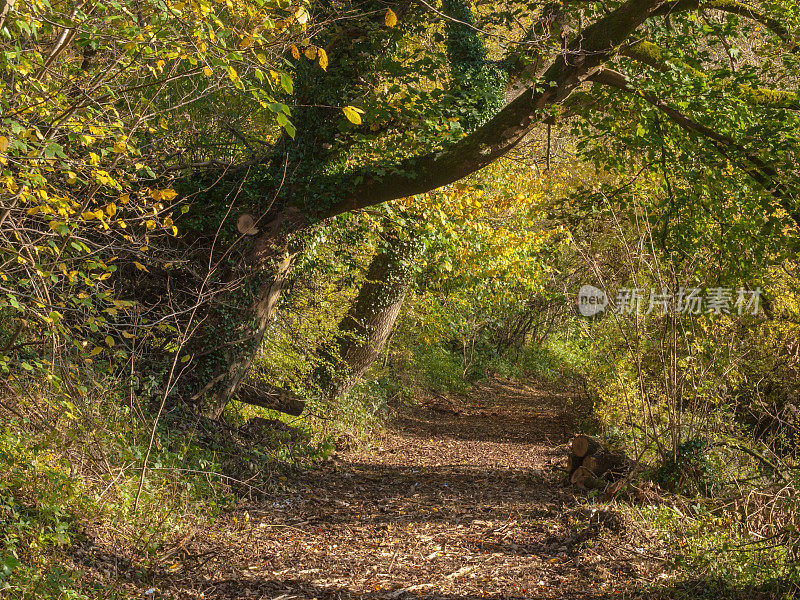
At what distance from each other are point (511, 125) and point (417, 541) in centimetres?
405

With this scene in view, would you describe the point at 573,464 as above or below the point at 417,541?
above

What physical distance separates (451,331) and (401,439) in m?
2.60

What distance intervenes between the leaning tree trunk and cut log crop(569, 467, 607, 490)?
3.65 metres

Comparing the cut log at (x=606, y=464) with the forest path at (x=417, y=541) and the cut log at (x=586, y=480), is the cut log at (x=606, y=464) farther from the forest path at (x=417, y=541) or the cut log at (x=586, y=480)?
the forest path at (x=417, y=541)

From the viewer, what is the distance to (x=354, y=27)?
7449 millimetres

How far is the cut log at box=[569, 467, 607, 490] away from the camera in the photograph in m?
7.71

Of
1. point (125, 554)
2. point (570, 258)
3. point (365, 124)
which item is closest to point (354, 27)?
point (365, 124)

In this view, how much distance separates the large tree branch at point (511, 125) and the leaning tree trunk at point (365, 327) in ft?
8.37

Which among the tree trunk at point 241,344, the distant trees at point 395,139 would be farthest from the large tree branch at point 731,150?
the tree trunk at point 241,344

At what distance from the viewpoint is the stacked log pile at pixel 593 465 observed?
7.82 meters

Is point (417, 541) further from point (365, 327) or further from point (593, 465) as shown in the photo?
point (365, 327)

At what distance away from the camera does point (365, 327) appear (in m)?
10.3

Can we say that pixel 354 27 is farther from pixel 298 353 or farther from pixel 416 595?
pixel 416 595

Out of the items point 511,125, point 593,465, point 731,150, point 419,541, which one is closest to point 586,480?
point 593,465
